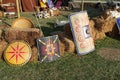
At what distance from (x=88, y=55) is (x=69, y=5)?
12.8 m

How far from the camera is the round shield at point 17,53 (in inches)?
300

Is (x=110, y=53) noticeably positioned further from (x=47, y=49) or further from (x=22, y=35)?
(x=22, y=35)

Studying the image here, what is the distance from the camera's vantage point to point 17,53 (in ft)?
25.3

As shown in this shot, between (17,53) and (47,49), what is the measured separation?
0.91m

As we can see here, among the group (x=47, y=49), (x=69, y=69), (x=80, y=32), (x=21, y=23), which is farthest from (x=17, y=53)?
(x=21, y=23)

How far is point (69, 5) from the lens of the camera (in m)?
21.0

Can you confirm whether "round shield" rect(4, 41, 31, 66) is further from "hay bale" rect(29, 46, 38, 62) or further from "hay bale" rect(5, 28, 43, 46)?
"hay bale" rect(5, 28, 43, 46)

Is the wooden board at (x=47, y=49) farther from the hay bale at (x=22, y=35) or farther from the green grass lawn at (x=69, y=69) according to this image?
the hay bale at (x=22, y=35)

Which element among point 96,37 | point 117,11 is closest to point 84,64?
point 96,37

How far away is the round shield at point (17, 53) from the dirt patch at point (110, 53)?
2.45 metres

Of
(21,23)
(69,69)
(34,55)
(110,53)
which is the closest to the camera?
(69,69)

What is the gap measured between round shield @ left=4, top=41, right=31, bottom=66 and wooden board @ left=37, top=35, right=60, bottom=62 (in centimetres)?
36

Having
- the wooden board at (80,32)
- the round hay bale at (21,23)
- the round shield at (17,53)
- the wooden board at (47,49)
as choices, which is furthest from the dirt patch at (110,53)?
the round hay bale at (21,23)

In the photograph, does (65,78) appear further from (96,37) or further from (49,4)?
(49,4)
